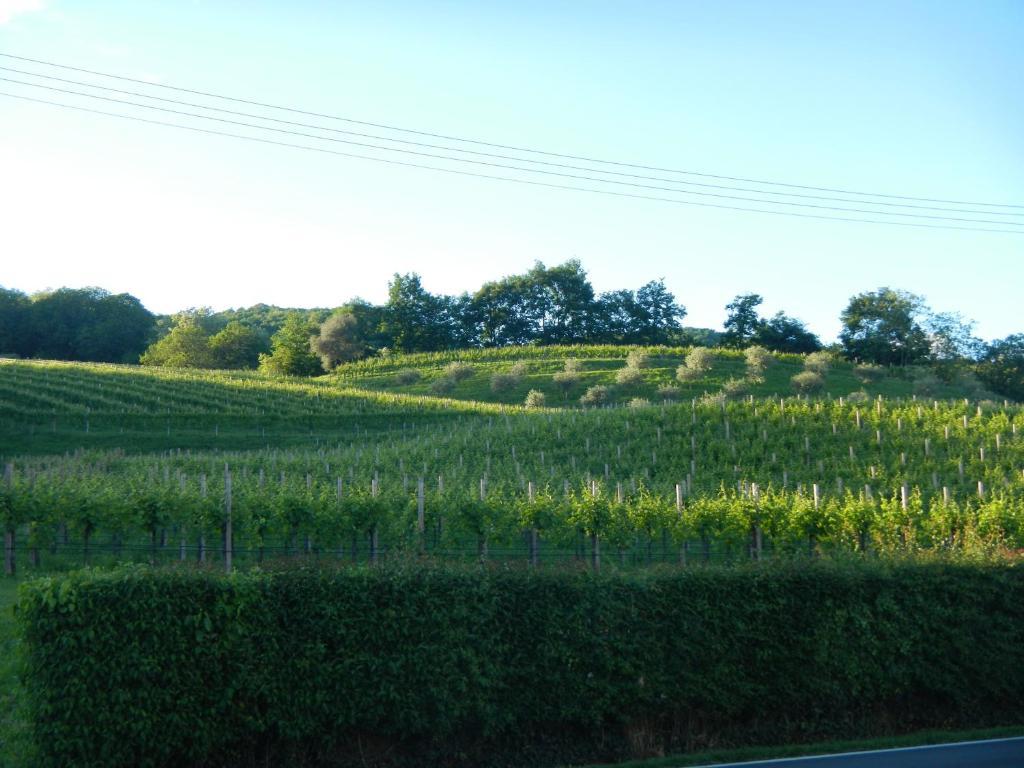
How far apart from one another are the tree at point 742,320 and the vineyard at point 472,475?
1652 inches

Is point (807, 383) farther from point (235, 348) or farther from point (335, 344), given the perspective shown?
point (235, 348)

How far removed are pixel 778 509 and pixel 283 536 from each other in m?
11.5

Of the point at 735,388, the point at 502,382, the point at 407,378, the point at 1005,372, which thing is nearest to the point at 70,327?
the point at 407,378

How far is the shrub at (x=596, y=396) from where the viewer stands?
6006 cm

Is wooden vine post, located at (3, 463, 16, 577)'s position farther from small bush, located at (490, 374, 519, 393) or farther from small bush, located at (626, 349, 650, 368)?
small bush, located at (626, 349, 650, 368)

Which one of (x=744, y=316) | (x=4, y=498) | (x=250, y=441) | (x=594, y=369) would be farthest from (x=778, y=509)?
(x=744, y=316)

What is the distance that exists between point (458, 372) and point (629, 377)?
13390mm

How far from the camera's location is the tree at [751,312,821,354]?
88.8 meters

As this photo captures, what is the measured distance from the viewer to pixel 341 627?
29.1 feet

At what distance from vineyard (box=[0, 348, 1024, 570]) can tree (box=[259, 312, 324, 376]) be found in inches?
804

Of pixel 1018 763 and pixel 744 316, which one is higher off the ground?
pixel 744 316

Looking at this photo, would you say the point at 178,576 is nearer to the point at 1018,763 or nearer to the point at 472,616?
the point at 472,616

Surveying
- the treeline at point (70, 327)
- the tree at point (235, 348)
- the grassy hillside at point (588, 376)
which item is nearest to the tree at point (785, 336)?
the grassy hillside at point (588, 376)

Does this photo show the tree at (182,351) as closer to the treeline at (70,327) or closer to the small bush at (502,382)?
the treeline at (70,327)
